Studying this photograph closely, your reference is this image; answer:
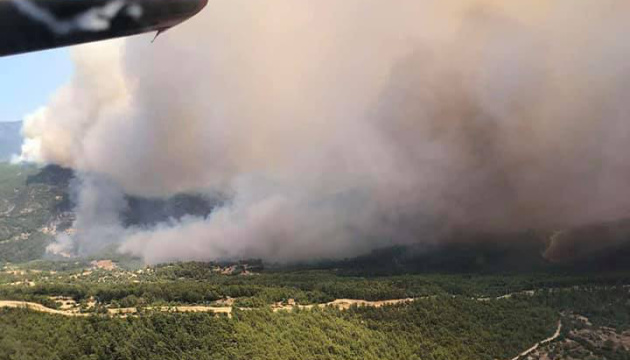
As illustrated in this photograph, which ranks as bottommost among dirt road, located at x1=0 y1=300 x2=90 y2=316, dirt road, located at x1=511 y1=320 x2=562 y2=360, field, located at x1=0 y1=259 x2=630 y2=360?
dirt road, located at x1=511 y1=320 x2=562 y2=360

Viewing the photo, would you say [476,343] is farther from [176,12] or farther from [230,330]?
[176,12]

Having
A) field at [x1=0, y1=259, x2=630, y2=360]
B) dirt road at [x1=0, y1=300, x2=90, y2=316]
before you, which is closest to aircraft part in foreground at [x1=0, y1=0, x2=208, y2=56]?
field at [x1=0, y1=259, x2=630, y2=360]

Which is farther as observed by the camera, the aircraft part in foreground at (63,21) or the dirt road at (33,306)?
the dirt road at (33,306)

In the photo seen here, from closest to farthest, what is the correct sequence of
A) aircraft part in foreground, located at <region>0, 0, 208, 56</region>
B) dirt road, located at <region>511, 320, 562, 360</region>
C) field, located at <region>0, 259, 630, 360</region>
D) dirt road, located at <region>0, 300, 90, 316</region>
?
aircraft part in foreground, located at <region>0, 0, 208, 56</region>, field, located at <region>0, 259, 630, 360</region>, dirt road, located at <region>0, 300, 90, 316</region>, dirt road, located at <region>511, 320, 562, 360</region>

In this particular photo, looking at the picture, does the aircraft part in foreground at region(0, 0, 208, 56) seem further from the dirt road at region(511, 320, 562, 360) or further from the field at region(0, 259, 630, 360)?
the dirt road at region(511, 320, 562, 360)

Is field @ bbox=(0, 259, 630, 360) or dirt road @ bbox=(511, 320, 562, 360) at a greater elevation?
field @ bbox=(0, 259, 630, 360)

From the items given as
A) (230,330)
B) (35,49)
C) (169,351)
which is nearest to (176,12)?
(35,49)

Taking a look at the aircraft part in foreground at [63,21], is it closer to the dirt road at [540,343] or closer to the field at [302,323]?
the field at [302,323]

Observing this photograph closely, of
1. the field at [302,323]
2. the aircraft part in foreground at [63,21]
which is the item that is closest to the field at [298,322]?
the field at [302,323]
